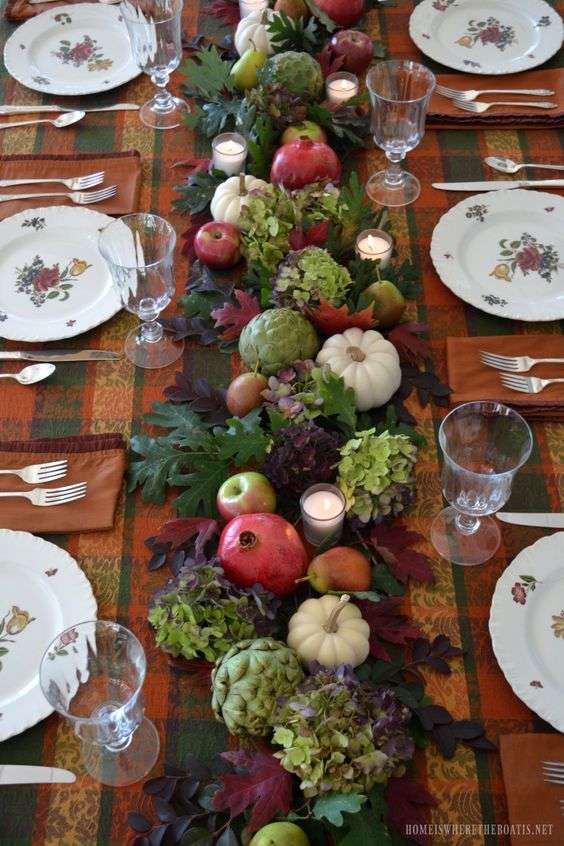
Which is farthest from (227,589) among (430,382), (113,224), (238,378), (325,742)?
(113,224)

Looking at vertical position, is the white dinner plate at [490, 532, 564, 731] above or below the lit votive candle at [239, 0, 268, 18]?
below

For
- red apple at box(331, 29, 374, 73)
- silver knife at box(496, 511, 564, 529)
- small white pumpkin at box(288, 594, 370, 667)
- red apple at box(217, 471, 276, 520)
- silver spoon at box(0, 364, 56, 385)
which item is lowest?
silver knife at box(496, 511, 564, 529)

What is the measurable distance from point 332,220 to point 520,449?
1.66 ft

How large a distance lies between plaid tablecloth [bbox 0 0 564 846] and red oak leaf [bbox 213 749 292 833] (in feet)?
0.30

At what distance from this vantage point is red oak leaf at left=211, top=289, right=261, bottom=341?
4.33 feet

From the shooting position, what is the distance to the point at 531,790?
934mm

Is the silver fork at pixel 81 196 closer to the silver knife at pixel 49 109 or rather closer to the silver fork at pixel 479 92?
the silver knife at pixel 49 109

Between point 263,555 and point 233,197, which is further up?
point 233,197

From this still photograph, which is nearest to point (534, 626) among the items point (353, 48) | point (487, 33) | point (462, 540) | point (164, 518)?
point (462, 540)

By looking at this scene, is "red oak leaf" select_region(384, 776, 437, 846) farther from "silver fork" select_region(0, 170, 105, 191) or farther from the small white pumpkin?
"silver fork" select_region(0, 170, 105, 191)

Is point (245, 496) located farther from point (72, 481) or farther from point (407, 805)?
point (407, 805)

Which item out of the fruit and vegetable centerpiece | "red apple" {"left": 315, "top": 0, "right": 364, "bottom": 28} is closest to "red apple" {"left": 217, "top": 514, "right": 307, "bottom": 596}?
the fruit and vegetable centerpiece

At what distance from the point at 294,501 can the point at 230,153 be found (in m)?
0.69

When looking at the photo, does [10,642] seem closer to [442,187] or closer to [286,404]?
[286,404]
